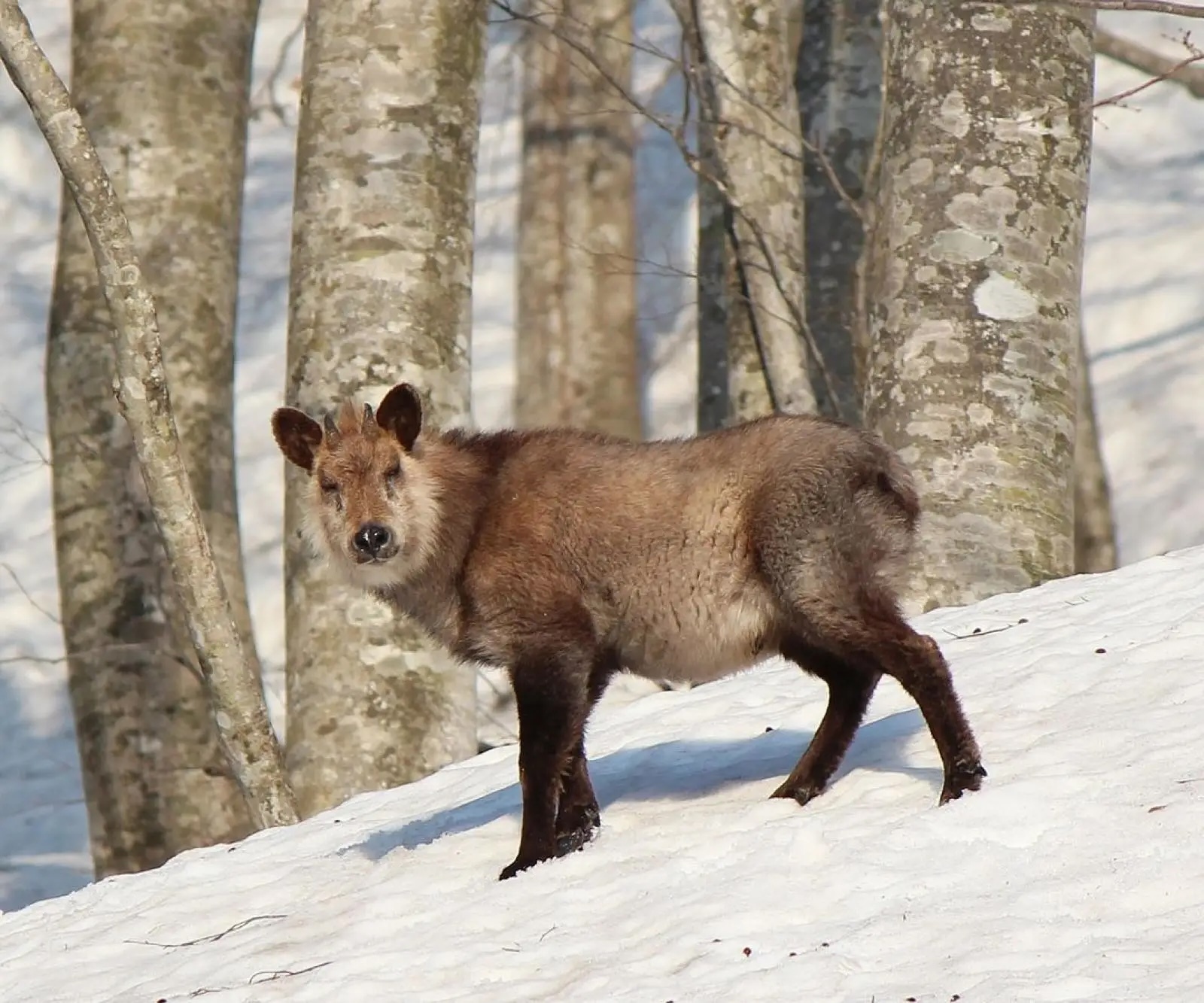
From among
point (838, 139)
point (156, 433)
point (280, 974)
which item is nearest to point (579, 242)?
point (838, 139)

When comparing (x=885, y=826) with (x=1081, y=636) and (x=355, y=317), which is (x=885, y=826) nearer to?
(x=1081, y=636)

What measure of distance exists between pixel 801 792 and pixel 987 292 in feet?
10.7

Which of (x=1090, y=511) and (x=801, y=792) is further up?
(x=1090, y=511)

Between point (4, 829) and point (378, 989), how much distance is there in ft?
40.1

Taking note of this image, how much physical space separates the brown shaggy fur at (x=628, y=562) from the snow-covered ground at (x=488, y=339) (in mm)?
6602

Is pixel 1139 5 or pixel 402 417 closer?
pixel 1139 5

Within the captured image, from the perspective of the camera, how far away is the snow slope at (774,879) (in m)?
4.60

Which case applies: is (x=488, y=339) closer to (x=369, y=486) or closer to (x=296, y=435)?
(x=296, y=435)

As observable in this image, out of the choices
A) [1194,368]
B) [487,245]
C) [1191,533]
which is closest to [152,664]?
[1191,533]

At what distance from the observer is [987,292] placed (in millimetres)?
8406

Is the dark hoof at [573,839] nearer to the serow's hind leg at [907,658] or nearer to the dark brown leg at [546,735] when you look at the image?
the dark brown leg at [546,735]

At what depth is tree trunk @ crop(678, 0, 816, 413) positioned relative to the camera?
11602mm

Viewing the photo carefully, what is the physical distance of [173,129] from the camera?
1116 cm

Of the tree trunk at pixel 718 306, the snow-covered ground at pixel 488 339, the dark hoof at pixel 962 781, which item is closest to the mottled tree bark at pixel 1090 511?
the snow-covered ground at pixel 488 339
